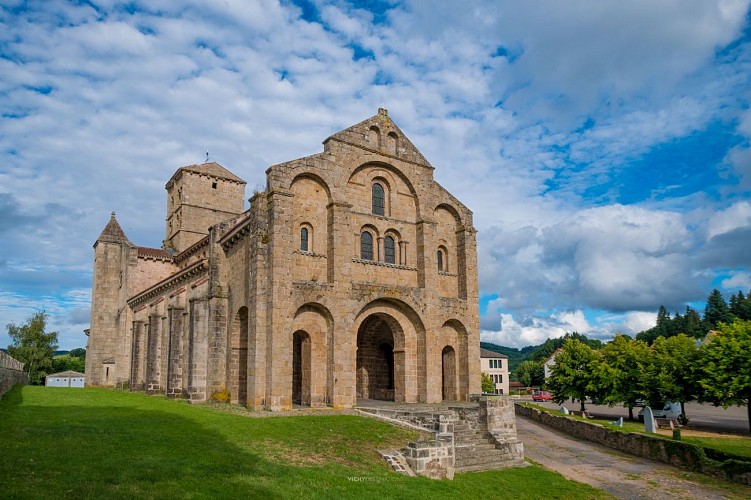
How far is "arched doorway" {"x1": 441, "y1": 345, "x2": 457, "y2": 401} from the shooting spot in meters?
30.7

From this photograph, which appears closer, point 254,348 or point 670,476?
point 670,476

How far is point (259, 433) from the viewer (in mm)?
17516

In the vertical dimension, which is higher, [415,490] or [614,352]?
[614,352]

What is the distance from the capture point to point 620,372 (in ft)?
121

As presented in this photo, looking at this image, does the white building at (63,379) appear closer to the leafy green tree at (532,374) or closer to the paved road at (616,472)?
the paved road at (616,472)

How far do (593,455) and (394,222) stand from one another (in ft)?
49.7

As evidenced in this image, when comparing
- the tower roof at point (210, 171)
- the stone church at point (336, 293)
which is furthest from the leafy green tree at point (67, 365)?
the stone church at point (336, 293)

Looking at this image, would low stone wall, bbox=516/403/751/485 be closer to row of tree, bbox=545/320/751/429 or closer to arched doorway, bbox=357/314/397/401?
row of tree, bbox=545/320/751/429

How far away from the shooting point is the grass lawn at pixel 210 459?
10.9 meters

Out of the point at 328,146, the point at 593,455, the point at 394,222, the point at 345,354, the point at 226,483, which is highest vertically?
the point at 328,146

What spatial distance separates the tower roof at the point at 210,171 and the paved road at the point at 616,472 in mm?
35476

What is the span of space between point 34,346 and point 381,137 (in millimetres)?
57543

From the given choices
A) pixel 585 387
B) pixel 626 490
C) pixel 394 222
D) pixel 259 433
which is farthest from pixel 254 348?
pixel 585 387

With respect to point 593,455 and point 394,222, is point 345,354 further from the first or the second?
point 593,455
